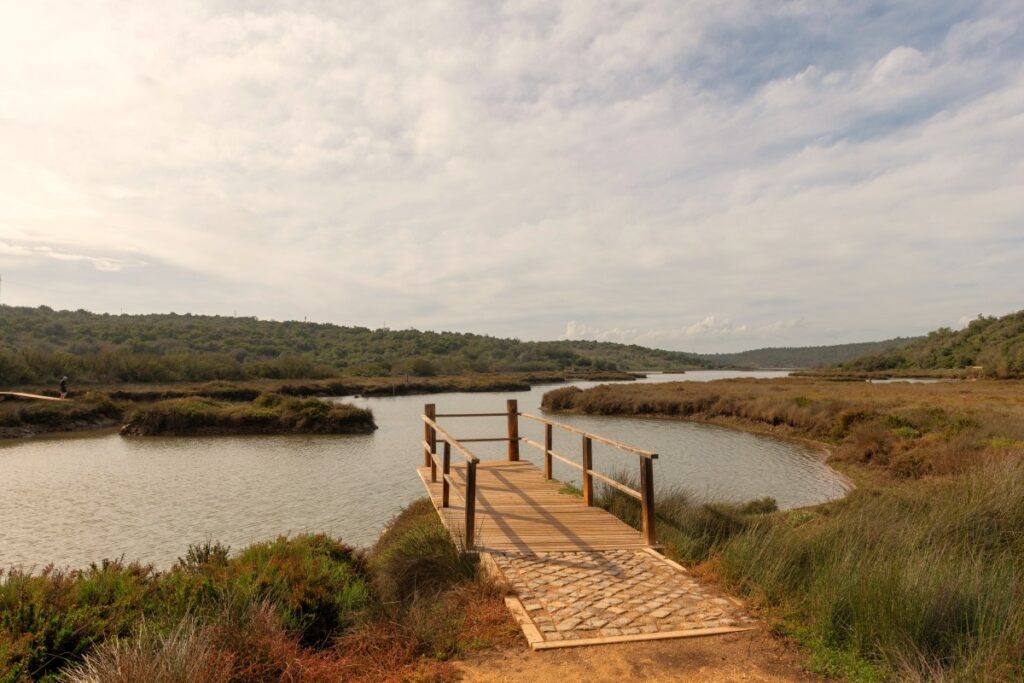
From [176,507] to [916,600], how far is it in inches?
623

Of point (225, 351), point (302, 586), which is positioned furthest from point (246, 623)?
point (225, 351)

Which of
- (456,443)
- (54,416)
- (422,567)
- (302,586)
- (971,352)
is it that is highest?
(971,352)

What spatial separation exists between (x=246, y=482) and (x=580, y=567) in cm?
1451

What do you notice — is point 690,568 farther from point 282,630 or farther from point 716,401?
point 716,401

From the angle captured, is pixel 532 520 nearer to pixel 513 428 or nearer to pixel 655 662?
pixel 655 662

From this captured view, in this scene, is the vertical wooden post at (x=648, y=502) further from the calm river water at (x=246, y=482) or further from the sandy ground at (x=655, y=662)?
the calm river water at (x=246, y=482)

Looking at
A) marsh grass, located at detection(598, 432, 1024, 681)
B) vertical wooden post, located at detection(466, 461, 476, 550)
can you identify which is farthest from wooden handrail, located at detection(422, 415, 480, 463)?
marsh grass, located at detection(598, 432, 1024, 681)

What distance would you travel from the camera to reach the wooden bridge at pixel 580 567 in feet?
17.1

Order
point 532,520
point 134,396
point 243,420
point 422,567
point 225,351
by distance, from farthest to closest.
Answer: point 225,351 < point 134,396 < point 243,420 < point 532,520 < point 422,567

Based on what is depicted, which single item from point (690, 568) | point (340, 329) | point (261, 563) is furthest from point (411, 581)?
point (340, 329)

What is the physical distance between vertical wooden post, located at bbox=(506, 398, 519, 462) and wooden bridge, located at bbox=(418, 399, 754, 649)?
7.09ft

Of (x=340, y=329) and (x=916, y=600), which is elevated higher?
(x=340, y=329)

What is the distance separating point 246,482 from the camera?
59.6 ft

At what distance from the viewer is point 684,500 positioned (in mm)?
10352
